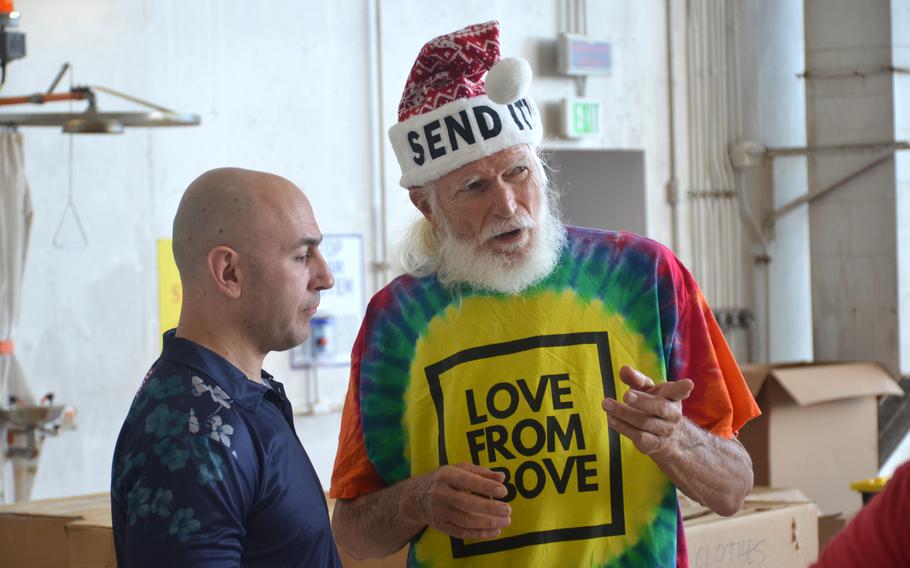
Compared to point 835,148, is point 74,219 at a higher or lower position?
lower

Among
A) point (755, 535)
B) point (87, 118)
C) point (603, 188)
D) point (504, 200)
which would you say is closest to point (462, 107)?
point (504, 200)

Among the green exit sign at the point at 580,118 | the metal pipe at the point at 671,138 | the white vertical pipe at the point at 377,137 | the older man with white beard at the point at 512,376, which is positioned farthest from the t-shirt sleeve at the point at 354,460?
the metal pipe at the point at 671,138

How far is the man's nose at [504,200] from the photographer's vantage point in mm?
1868

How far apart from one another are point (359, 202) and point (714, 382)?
12.5 feet

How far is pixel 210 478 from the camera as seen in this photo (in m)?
1.35

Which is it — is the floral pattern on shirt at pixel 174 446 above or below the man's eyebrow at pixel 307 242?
below

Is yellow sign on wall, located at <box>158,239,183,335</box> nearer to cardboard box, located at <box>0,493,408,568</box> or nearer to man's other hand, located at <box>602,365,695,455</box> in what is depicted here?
cardboard box, located at <box>0,493,408,568</box>

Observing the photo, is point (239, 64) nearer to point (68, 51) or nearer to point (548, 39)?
point (68, 51)

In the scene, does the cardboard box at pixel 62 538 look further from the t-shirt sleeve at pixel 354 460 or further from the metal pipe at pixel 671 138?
the metal pipe at pixel 671 138

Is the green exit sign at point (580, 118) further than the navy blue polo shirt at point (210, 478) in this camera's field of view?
Yes

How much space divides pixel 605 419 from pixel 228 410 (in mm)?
599

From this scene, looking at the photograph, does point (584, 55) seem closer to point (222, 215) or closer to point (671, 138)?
point (671, 138)

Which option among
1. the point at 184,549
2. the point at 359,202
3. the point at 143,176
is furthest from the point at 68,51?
the point at 184,549

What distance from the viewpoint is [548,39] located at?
6035mm
